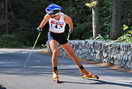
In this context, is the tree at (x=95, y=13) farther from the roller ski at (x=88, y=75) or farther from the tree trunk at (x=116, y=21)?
the roller ski at (x=88, y=75)

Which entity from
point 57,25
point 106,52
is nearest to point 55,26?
point 57,25

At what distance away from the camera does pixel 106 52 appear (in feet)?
45.1

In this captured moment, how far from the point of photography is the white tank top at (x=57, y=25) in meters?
9.20

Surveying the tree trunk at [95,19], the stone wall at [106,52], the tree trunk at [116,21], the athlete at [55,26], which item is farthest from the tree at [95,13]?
the athlete at [55,26]

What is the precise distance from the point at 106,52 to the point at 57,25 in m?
4.85

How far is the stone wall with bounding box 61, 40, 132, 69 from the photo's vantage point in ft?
40.4

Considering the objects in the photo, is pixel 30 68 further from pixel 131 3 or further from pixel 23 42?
pixel 23 42

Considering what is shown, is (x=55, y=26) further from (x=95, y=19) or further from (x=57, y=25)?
(x=95, y=19)

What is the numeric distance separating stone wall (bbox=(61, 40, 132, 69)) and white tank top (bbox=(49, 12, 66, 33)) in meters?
3.41

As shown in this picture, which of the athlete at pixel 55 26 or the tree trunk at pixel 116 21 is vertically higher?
the athlete at pixel 55 26

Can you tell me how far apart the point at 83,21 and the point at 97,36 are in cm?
1344

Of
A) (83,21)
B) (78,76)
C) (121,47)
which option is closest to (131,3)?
(83,21)

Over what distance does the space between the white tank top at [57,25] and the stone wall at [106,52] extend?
11.2ft

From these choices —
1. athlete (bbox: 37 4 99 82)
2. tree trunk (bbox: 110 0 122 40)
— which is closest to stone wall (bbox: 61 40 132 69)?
tree trunk (bbox: 110 0 122 40)
